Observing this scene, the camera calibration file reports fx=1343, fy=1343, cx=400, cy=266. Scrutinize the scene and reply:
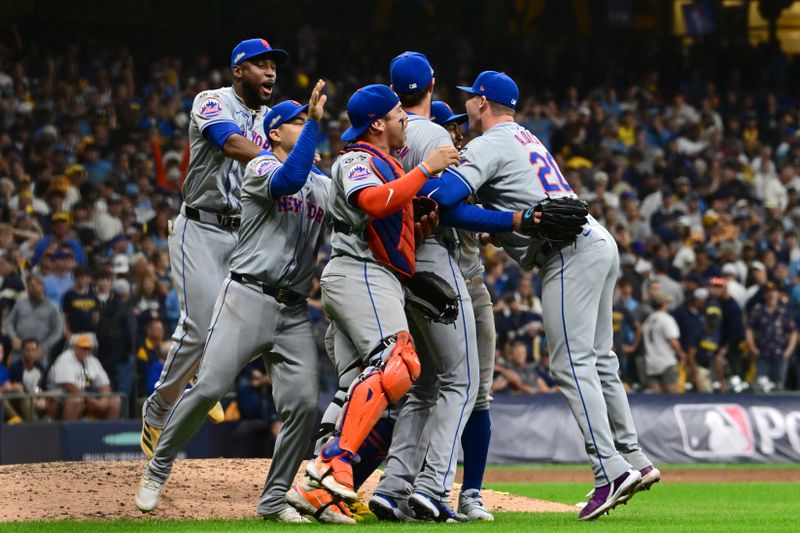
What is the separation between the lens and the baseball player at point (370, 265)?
6578 mm

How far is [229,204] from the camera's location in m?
8.10

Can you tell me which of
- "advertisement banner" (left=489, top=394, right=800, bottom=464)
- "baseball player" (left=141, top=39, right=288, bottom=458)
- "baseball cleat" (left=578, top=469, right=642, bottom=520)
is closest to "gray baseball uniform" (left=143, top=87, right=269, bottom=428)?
"baseball player" (left=141, top=39, right=288, bottom=458)

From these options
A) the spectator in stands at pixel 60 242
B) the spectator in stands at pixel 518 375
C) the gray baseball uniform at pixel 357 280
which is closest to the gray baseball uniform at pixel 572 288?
the gray baseball uniform at pixel 357 280

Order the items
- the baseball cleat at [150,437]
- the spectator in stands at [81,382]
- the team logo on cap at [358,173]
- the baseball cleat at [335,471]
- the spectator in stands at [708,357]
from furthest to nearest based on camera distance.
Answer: the spectator in stands at [708,357], the spectator in stands at [81,382], the baseball cleat at [150,437], the team logo on cap at [358,173], the baseball cleat at [335,471]

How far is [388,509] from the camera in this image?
7.13 m

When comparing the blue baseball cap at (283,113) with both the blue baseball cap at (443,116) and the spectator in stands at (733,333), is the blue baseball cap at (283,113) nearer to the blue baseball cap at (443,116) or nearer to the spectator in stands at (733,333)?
the blue baseball cap at (443,116)

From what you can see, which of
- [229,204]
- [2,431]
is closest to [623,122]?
[2,431]

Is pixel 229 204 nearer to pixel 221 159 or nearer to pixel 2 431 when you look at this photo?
pixel 221 159

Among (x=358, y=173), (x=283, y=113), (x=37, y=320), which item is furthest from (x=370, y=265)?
(x=37, y=320)

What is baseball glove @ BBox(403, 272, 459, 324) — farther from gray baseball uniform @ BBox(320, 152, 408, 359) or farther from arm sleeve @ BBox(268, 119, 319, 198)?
arm sleeve @ BBox(268, 119, 319, 198)

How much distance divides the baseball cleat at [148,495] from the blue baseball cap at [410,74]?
2615 millimetres

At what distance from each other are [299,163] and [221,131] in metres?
1.12

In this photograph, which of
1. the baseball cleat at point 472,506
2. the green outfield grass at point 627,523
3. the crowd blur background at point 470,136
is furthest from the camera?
the crowd blur background at point 470,136

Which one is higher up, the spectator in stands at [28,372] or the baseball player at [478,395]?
the baseball player at [478,395]
